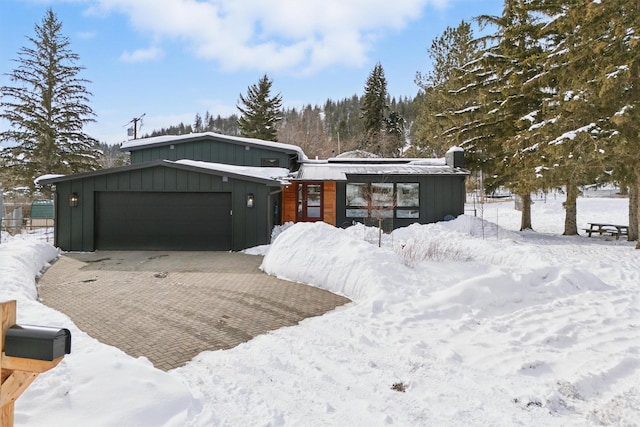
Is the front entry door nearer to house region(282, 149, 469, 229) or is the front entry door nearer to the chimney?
house region(282, 149, 469, 229)

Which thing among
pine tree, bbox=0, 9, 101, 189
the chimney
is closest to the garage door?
the chimney

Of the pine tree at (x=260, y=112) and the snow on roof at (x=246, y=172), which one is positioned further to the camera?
the pine tree at (x=260, y=112)

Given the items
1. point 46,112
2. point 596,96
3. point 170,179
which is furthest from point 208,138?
point 596,96

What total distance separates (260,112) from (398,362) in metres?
34.9

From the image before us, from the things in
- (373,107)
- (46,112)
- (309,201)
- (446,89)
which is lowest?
(309,201)

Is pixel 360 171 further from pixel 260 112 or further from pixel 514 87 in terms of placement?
pixel 260 112

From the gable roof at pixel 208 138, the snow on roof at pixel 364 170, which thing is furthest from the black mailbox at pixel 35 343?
the gable roof at pixel 208 138

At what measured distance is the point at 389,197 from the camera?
1666 centimetres

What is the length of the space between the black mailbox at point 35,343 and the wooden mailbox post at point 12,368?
0.05 ft

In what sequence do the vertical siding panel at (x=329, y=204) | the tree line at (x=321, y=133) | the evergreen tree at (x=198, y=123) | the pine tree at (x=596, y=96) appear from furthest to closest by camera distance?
the evergreen tree at (x=198, y=123) < the tree line at (x=321, y=133) < the vertical siding panel at (x=329, y=204) < the pine tree at (x=596, y=96)

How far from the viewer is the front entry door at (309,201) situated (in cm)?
1669

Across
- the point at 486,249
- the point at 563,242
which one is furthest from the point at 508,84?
the point at 486,249

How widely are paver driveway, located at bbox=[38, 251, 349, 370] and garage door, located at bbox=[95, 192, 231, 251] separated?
235 cm

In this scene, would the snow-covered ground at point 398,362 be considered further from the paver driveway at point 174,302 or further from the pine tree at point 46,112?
the pine tree at point 46,112
